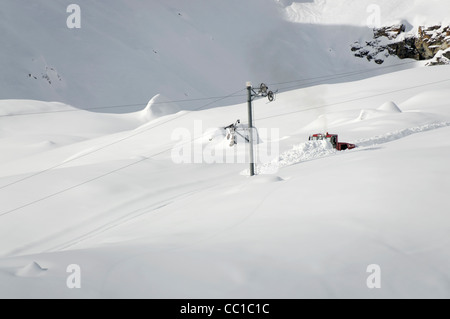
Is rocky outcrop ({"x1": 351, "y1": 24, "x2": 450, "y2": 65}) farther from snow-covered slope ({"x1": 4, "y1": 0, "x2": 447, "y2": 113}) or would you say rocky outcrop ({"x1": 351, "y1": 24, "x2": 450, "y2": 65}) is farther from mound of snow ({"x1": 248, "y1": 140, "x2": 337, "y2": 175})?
mound of snow ({"x1": 248, "y1": 140, "x2": 337, "y2": 175})

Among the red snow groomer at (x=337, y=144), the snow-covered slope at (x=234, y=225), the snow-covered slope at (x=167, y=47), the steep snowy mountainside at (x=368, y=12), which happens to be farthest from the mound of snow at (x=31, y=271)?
the steep snowy mountainside at (x=368, y=12)

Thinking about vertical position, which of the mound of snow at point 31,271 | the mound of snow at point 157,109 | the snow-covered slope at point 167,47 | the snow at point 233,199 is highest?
the snow-covered slope at point 167,47

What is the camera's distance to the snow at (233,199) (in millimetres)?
6969

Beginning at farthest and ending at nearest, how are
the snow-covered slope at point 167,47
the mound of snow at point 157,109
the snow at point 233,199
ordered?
the snow-covered slope at point 167,47, the mound of snow at point 157,109, the snow at point 233,199

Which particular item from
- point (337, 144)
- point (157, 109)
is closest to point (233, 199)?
point (337, 144)

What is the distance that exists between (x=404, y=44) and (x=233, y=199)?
220ft

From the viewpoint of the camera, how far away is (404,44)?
70.1m

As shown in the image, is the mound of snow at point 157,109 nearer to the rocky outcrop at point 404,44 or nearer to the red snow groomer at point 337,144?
the red snow groomer at point 337,144

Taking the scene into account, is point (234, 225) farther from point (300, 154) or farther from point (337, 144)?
point (337, 144)

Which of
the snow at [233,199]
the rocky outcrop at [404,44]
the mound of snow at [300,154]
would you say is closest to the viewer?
the snow at [233,199]

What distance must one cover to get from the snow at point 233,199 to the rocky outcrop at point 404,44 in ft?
78.0
